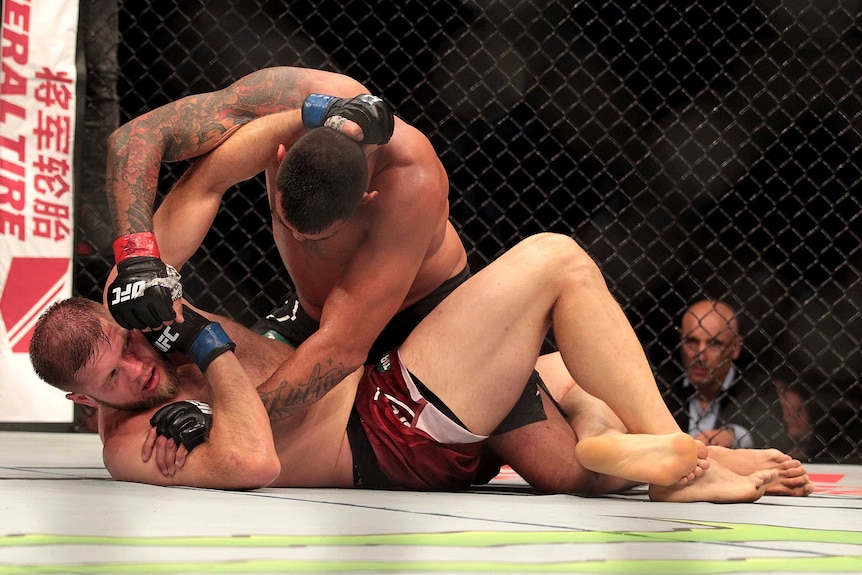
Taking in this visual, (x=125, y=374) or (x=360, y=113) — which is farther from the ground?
(x=360, y=113)

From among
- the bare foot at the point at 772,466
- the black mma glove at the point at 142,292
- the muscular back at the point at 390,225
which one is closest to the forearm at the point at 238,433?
the black mma glove at the point at 142,292

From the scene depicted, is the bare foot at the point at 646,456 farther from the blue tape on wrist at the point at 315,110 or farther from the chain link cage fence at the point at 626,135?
the chain link cage fence at the point at 626,135

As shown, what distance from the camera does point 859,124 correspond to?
354 centimetres

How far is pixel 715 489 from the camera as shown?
162 cm

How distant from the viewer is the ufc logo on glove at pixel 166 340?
1.63 m

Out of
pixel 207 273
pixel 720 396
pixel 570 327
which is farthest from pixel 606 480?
pixel 207 273

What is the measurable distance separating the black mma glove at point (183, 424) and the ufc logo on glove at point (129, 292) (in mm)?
193

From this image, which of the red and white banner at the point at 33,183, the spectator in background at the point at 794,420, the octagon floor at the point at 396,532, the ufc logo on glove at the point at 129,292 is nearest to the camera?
the octagon floor at the point at 396,532

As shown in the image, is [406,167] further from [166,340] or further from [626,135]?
[626,135]

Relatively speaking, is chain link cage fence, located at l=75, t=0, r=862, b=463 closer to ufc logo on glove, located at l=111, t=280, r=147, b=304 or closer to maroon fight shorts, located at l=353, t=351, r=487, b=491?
maroon fight shorts, located at l=353, t=351, r=487, b=491

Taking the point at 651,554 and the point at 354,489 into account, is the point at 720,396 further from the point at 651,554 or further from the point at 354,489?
the point at 651,554

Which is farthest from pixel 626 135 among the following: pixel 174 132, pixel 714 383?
pixel 174 132

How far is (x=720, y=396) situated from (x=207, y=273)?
2.01 metres

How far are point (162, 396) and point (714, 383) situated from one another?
205cm
